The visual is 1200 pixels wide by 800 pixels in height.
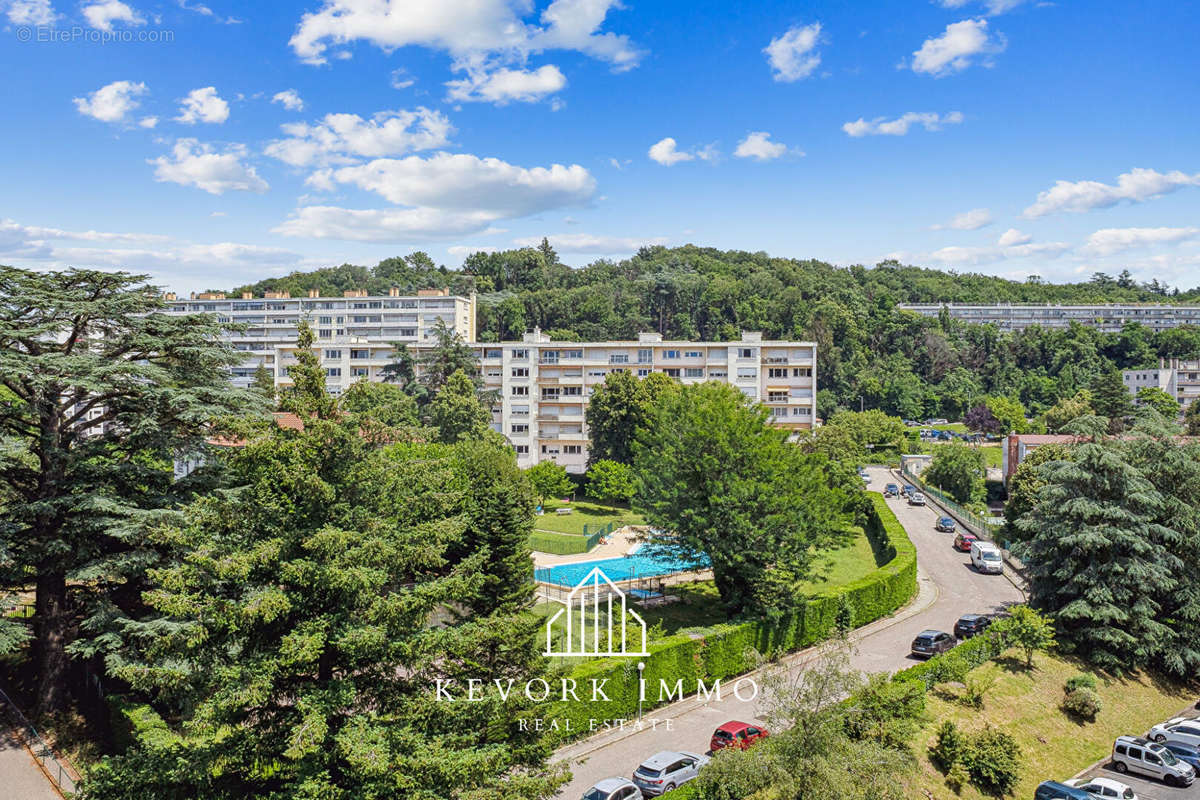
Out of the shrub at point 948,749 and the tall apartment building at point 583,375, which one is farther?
the tall apartment building at point 583,375

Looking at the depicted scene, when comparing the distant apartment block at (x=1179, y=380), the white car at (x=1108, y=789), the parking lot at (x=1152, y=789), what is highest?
the distant apartment block at (x=1179, y=380)

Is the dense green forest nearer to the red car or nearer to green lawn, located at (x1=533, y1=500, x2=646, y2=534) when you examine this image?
green lawn, located at (x1=533, y1=500, x2=646, y2=534)

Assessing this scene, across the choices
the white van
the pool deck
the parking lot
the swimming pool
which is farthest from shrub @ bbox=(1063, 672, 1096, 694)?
the pool deck

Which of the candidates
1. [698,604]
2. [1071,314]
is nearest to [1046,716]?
[698,604]

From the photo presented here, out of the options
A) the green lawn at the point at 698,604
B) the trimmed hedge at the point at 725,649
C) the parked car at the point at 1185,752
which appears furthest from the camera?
the green lawn at the point at 698,604

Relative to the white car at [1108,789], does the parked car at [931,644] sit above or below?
above

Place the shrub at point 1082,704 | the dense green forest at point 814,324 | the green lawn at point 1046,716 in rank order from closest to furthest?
1. the green lawn at point 1046,716
2. the shrub at point 1082,704
3. the dense green forest at point 814,324

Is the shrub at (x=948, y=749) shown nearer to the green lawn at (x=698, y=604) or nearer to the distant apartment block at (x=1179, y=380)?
the green lawn at (x=698, y=604)

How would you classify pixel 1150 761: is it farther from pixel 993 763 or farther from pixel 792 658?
pixel 792 658

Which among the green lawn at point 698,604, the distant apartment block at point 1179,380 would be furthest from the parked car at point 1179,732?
the distant apartment block at point 1179,380
